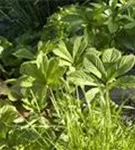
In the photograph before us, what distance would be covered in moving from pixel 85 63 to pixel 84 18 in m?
0.89

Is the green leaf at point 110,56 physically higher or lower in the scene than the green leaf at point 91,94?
higher

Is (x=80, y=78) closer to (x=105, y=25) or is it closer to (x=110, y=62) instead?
(x=110, y=62)

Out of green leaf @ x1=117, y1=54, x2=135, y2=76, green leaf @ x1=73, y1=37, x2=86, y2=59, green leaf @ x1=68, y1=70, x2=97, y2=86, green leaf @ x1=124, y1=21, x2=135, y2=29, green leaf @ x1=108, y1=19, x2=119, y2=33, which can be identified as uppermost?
green leaf @ x1=73, y1=37, x2=86, y2=59

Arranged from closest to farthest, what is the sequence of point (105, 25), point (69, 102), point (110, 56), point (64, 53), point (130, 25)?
point (69, 102), point (110, 56), point (64, 53), point (130, 25), point (105, 25)

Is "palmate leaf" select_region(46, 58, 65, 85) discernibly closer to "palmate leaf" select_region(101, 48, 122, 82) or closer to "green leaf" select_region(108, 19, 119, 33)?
"palmate leaf" select_region(101, 48, 122, 82)

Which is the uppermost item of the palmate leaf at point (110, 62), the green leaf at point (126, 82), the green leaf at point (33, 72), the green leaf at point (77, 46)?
the green leaf at point (33, 72)

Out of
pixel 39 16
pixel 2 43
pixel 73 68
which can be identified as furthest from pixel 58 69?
pixel 39 16

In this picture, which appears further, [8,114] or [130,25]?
[130,25]

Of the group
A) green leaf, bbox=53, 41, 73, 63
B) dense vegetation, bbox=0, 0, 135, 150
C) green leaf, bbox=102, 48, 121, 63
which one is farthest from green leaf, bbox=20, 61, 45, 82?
green leaf, bbox=102, 48, 121, 63

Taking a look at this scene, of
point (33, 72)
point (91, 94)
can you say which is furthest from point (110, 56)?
point (33, 72)

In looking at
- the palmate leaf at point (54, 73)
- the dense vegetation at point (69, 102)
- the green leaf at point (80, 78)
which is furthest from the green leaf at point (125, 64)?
the palmate leaf at point (54, 73)

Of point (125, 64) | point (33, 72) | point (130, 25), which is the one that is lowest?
point (130, 25)

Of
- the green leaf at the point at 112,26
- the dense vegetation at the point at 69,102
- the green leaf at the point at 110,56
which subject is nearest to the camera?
the dense vegetation at the point at 69,102

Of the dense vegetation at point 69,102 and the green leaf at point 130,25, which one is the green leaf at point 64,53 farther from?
the green leaf at point 130,25
